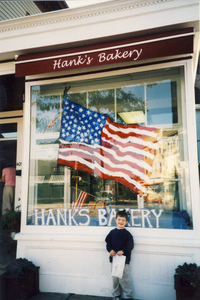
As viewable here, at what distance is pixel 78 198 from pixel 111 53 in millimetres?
2397

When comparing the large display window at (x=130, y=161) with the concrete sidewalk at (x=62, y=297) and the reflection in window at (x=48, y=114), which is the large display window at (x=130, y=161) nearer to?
the reflection in window at (x=48, y=114)

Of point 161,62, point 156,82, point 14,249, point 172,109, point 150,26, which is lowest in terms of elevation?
point 14,249

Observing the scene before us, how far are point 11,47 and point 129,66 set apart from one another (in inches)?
80.8

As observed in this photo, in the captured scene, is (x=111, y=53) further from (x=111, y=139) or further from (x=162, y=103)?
(x=111, y=139)

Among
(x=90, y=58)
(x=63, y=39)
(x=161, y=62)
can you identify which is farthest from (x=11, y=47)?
(x=161, y=62)

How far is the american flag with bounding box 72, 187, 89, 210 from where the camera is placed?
13.2 ft

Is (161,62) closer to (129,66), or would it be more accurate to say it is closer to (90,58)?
(129,66)

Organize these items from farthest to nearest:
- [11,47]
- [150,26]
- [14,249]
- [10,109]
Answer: [10,109]
[14,249]
[11,47]
[150,26]

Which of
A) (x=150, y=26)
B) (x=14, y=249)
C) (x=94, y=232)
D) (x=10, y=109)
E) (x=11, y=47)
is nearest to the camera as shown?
(x=150, y=26)

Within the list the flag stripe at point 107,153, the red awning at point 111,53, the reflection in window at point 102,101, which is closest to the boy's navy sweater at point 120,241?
the flag stripe at point 107,153

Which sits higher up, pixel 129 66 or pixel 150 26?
pixel 150 26

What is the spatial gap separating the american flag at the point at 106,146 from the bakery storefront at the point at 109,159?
0.05 ft

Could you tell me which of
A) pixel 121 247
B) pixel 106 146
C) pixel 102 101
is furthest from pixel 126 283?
pixel 102 101

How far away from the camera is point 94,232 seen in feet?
12.3
